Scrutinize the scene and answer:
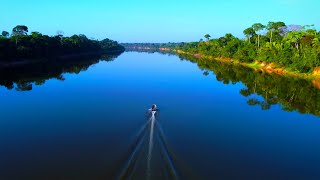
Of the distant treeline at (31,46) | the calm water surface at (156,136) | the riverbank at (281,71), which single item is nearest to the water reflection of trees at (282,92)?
the calm water surface at (156,136)

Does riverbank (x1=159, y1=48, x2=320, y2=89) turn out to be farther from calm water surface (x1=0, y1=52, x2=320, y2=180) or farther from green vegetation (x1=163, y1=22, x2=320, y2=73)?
calm water surface (x1=0, y1=52, x2=320, y2=180)

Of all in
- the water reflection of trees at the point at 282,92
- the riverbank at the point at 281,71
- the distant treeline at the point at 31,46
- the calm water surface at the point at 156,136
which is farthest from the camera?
the distant treeline at the point at 31,46

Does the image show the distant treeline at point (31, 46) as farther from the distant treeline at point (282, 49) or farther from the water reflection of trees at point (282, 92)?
the distant treeline at point (282, 49)

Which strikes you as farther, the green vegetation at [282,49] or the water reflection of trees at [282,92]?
the green vegetation at [282,49]

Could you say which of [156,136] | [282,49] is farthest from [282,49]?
[156,136]

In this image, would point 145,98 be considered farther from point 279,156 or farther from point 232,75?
point 232,75

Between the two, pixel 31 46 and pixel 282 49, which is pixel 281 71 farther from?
pixel 31 46

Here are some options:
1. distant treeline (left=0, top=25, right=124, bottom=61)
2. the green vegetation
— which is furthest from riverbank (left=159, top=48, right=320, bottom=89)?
distant treeline (left=0, top=25, right=124, bottom=61)

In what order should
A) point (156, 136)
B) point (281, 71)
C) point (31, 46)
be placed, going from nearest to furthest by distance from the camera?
point (156, 136) < point (281, 71) < point (31, 46)

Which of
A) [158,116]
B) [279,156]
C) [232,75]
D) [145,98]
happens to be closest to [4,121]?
[158,116]

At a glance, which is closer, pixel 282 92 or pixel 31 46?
pixel 282 92
